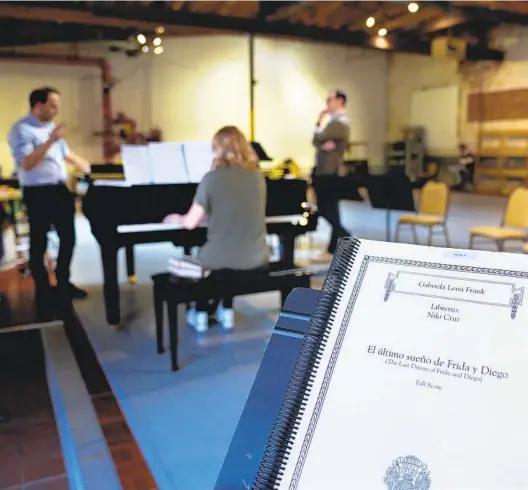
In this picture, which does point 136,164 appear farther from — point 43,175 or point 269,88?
point 269,88

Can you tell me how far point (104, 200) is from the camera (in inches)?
126

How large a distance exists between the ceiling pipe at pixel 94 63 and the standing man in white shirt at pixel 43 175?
7284 mm

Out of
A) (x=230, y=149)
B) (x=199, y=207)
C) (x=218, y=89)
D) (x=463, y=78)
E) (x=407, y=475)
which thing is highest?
(x=463, y=78)

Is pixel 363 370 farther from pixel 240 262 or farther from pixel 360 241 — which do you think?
pixel 240 262

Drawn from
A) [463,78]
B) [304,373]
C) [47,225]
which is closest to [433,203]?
[47,225]

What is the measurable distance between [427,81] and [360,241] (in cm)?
1329

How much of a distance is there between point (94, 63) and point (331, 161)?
6828mm

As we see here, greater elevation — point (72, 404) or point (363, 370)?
point (363, 370)

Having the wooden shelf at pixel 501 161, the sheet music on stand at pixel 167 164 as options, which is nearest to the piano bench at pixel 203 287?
the sheet music on stand at pixel 167 164

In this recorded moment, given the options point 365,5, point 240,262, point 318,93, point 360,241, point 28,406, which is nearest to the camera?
point 360,241

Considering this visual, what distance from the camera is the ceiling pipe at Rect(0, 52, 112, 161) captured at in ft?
32.9

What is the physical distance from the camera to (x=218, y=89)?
1186 centimetres

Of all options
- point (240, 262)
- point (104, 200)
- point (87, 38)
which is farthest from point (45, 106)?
point (87, 38)

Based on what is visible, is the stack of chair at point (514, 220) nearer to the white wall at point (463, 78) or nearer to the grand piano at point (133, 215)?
the grand piano at point (133, 215)
